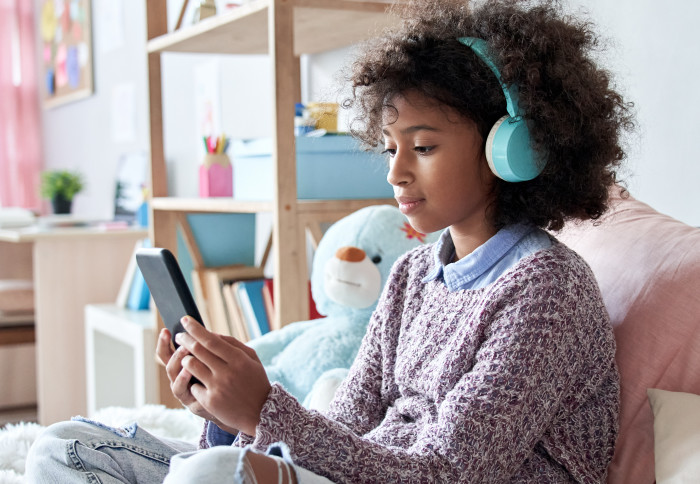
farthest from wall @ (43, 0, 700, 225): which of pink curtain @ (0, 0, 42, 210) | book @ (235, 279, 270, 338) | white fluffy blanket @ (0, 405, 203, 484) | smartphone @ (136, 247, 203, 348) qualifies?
white fluffy blanket @ (0, 405, 203, 484)

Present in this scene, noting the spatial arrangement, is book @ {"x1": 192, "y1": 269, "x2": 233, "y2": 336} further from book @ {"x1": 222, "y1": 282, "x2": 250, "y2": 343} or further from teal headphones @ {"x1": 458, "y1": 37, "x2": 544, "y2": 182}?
teal headphones @ {"x1": 458, "y1": 37, "x2": 544, "y2": 182}

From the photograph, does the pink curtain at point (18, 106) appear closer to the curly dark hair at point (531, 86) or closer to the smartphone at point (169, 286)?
the smartphone at point (169, 286)

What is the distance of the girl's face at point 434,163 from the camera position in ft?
2.68

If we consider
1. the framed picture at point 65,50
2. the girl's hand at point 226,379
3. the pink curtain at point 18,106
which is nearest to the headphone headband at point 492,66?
the girl's hand at point 226,379

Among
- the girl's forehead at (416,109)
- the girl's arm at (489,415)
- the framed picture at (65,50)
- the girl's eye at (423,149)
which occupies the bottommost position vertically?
the girl's arm at (489,415)

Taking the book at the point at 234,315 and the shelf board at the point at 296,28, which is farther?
the book at the point at 234,315

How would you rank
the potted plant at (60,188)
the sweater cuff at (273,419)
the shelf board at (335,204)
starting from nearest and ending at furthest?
1. the sweater cuff at (273,419)
2. the shelf board at (335,204)
3. the potted plant at (60,188)

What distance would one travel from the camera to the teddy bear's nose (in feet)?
4.00

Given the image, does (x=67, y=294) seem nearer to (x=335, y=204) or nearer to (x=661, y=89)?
(x=335, y=204)

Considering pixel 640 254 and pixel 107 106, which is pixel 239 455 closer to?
pixel 640 254

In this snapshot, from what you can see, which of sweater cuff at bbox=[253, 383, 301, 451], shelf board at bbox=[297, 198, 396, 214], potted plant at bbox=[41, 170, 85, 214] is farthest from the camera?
potted plant at bbox=[41, 170, 85, 214]

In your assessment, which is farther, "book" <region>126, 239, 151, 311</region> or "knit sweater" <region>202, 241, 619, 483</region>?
"book" <region>126, 239, 151, 311</region>

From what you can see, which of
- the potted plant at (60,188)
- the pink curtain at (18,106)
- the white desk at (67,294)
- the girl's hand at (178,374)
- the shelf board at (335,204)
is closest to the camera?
the girl's hand at (178,374)

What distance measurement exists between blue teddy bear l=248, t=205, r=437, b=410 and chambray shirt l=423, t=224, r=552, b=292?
0.38 metres
